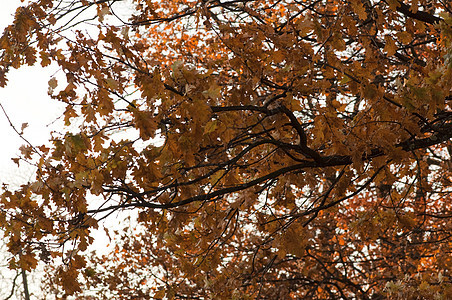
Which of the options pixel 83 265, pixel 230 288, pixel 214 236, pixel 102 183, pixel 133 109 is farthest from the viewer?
pixel 230 288

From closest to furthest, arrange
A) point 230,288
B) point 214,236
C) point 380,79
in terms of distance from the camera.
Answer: point 214,236 < point 230,288 < point 380,79

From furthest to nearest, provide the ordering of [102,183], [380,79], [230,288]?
[380,79]
[230,288]
[102,183]

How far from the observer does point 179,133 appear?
353 centimetres

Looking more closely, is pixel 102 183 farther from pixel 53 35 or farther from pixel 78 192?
pixel 53 35

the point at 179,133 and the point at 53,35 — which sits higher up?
the point at 53,35

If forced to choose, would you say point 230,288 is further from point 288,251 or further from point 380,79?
point 380,79

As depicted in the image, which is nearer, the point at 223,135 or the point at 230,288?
the point at 223,135

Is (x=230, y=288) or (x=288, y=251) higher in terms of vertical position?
A: (x=230, y=288)

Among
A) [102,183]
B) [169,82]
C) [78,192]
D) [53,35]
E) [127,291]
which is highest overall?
[127,291]

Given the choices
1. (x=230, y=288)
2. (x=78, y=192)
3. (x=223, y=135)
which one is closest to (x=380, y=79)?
(x=230, y=288)

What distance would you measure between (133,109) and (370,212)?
3033mm

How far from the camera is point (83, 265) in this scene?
3.94 metres

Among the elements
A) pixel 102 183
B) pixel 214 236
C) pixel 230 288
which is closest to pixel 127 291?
pixel 230 288

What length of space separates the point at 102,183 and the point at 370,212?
Result: 292cm
